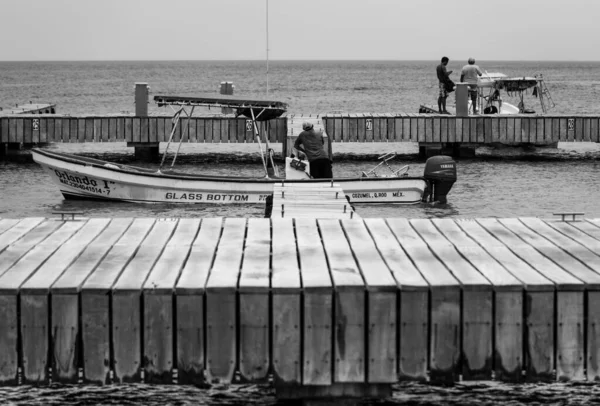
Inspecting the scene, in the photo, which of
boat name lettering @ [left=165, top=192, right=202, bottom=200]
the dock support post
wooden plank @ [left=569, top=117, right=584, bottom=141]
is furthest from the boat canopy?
wooden plank @ [left=569, top=117, right=584, bottom=141]

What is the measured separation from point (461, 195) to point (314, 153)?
6654 millimetres

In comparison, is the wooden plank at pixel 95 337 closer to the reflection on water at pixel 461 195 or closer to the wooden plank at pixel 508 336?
the wooden plank at pixel 508 336

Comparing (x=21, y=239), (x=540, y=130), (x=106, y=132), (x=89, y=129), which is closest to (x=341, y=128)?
(x=540, y=130)

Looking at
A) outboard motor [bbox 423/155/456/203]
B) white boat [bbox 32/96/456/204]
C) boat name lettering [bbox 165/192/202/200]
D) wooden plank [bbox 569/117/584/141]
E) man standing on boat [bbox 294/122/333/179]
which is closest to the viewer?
man standing on boat [bbox 294/122/333/179]

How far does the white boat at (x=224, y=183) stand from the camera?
78.2 feet

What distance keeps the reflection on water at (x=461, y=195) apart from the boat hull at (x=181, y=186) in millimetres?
220

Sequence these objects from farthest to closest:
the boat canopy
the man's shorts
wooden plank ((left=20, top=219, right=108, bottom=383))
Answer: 1. the man's shorts
2. the boat canopy
3. wooden plank ((left=20, top=219, right=108, bottom=383))

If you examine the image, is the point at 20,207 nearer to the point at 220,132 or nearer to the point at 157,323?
the point at 220,132

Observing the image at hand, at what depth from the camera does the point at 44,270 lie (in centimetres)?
913

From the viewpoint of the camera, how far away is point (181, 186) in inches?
965

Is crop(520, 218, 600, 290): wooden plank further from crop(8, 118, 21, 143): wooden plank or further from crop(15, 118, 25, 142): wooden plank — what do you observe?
crop(8, 118, 21, 143): wooden plank

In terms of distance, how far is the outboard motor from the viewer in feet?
80.6

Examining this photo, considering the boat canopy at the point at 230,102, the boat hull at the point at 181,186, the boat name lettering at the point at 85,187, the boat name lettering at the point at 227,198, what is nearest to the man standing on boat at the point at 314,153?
the boat hull at the point at 181,186

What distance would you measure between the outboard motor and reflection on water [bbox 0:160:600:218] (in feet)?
1.00
